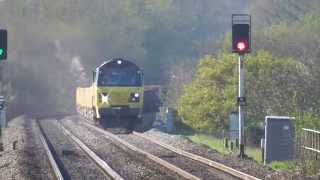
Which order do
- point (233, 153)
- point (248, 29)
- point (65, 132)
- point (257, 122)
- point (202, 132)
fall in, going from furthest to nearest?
point (65, 132) → point (202, 132) → point (257, 122) → point (233, 153) → point (248, 29)

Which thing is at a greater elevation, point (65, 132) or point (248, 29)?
point (248, 29)

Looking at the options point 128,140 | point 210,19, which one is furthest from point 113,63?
point 210,19

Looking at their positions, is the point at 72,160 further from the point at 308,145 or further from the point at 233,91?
the point at 233,91

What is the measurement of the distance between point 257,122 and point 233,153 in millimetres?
6291

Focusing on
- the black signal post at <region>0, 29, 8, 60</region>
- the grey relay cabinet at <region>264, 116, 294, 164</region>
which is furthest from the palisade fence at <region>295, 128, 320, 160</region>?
the black signal post at <region>0, 29, 8, 60</region>

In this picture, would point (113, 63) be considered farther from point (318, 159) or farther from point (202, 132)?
point (318, 159)

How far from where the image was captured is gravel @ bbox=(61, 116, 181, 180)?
19.2 metres

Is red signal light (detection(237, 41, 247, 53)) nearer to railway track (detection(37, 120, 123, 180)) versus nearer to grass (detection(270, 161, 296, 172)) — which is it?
grass (detection(270, 161, 296, 172))

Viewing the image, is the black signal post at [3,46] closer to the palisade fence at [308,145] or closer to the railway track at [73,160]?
the railway track at [73,160]

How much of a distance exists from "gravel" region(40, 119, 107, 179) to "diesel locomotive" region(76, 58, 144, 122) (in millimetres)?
2549

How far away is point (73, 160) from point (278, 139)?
6120 mm

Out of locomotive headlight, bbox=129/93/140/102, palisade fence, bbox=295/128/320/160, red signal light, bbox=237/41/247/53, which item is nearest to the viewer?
palisade fence, bbox=295/128/320/160

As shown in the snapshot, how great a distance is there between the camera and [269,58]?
33000 millimetres

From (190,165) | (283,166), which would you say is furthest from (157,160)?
(283,166)
